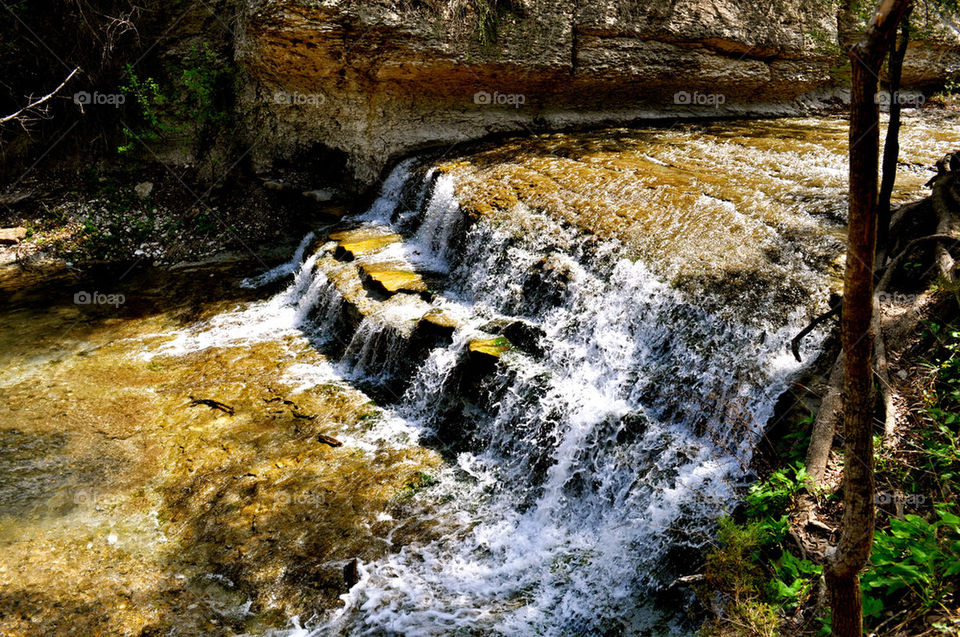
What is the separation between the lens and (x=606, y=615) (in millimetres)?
4020

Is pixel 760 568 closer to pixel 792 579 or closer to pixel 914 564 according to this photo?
pixel 792 579

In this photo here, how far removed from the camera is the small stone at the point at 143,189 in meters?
11.0

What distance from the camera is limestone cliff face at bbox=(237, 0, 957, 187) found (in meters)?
9.80

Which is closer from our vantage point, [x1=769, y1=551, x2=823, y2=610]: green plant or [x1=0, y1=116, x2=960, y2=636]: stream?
[x1=769, y1=551, x2=823, y2=610]: green plant

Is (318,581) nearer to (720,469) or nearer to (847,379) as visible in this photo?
(720,469)

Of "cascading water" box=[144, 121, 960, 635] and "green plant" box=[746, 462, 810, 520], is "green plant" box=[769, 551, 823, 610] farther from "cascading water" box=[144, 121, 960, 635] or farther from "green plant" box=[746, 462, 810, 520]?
"cascading water" box=[144, 121, 960, 635]

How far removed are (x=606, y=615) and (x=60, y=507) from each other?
4566 millimetres

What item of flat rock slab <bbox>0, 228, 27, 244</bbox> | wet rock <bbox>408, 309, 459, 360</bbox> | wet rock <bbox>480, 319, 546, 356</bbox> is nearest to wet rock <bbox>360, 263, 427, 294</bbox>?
wet rock <bbox>408, 309, 459, 360</bbox>

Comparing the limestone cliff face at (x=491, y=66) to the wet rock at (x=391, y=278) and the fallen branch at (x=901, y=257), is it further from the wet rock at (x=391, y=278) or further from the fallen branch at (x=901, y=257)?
the fallen branch at (x=901, y=257)

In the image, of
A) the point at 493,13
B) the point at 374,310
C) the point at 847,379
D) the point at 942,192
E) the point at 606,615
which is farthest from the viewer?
the point at 493,13

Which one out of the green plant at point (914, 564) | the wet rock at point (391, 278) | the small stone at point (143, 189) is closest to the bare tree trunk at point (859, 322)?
the green plant at point (914, 564)

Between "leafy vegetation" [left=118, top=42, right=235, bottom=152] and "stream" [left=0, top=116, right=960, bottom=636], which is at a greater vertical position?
"leafy vegetation" [left=118, top=42, right=235, bottom=152]

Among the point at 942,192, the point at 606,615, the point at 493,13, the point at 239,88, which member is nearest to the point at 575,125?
the point at 493,13

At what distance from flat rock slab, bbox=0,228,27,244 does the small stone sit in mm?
1892
